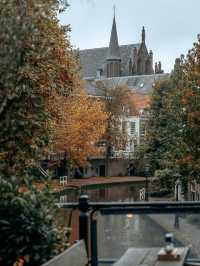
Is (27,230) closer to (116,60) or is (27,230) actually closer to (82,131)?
(82,131)

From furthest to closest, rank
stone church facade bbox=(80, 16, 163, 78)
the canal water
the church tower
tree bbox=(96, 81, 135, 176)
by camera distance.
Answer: stone church facade bbox=(80, 16, 163, 78) → the church tower → tree bbox=(96, 81, 135, 176) → the canal water

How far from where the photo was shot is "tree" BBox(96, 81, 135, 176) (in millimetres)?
60719

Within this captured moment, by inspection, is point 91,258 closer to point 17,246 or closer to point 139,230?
point 139,230

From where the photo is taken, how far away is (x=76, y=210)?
535cm

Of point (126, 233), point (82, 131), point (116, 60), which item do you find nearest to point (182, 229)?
point (126, 233)

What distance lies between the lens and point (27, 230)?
4086 millimetres

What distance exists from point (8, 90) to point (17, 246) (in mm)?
1119

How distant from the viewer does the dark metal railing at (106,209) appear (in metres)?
5.08

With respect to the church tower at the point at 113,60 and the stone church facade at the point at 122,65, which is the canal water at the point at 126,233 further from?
the church tower at the point at 113,60

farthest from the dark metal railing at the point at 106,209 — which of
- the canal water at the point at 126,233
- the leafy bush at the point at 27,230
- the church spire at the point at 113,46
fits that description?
the church spire at the point at 113,46

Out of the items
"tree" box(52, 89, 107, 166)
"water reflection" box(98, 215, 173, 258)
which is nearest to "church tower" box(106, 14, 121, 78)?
"tree" box(52, 89, 107, 166)

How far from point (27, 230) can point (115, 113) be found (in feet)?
190

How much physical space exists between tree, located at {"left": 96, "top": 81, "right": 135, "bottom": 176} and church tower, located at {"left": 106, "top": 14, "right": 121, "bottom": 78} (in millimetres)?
35036

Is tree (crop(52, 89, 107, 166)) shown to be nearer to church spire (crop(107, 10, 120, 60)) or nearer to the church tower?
church spire (crop(107, 10, 120, 60))
